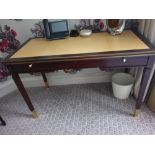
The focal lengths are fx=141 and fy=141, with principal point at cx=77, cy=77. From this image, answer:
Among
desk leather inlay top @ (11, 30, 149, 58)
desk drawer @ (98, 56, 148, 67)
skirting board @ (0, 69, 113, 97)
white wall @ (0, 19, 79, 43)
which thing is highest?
white wall @ (0, 19, 79, 43)

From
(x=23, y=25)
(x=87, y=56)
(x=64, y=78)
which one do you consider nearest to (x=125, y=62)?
(x=87, y=56)

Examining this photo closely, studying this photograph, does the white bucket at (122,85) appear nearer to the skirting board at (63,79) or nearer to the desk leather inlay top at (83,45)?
the skirting board at (63,79)

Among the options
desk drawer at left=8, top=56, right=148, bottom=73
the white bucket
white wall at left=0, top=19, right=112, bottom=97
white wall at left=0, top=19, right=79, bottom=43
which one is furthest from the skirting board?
desk drawer at left=8, top=56, right=148, bottom=73

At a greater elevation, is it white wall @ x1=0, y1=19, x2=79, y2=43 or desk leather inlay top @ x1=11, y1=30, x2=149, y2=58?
white wall @ x1=0, y1=19, x2=79, y2=43

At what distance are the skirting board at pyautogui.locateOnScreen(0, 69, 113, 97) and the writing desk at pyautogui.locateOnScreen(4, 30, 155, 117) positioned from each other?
0.66 m

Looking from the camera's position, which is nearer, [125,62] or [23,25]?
[125,62]

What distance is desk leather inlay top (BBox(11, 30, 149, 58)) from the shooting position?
117 centimetres

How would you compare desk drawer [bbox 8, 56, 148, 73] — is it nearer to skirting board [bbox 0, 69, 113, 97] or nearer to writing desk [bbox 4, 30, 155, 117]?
writing desk [bbox 4, 30, 155, 117]

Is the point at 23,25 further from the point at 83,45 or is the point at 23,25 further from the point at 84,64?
the point at 84,64

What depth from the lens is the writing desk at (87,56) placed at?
1096mm

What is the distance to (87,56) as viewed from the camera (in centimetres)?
110

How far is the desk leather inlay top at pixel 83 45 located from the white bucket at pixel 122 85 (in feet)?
1.68

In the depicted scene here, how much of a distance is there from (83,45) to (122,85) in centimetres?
66
